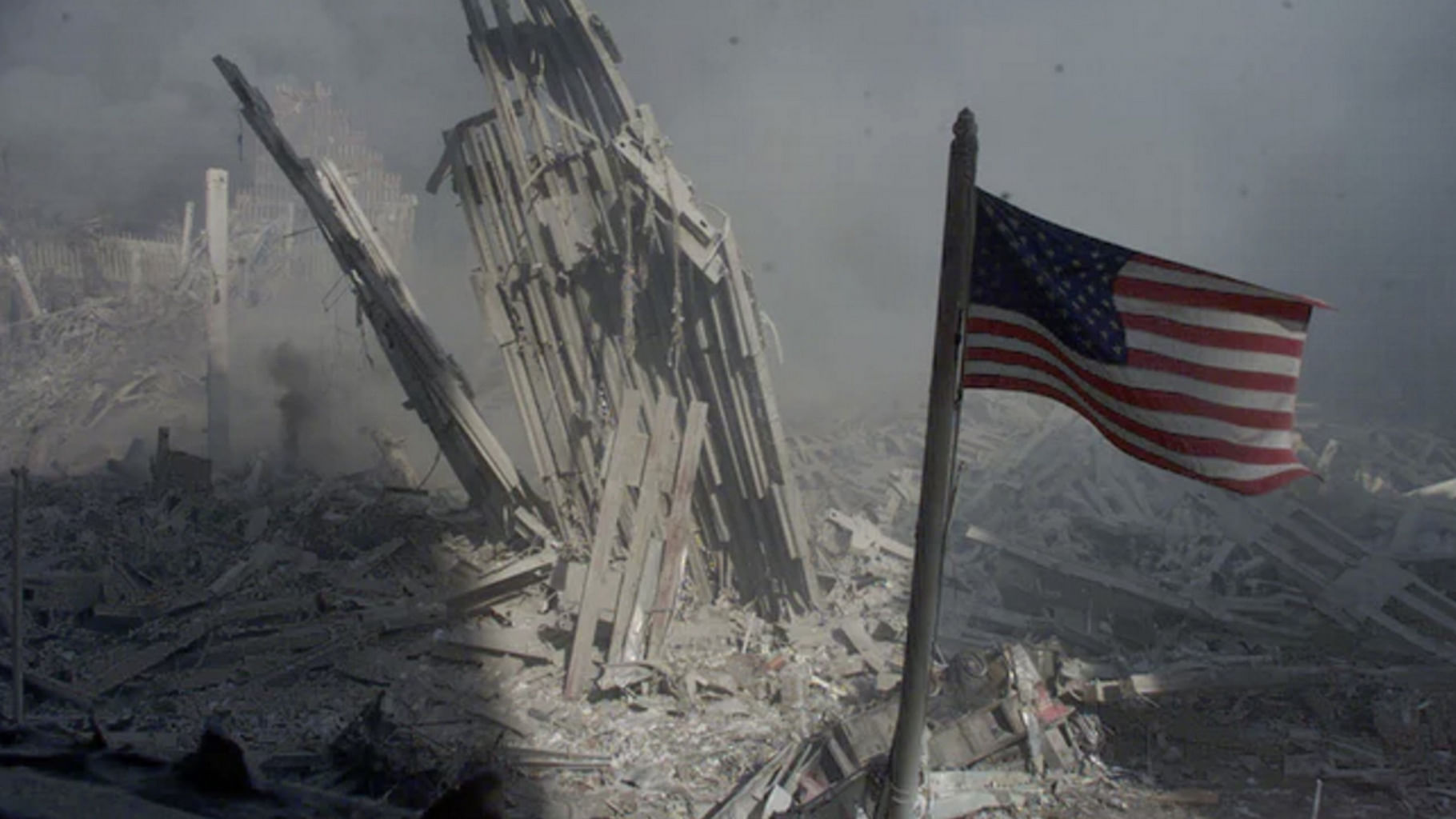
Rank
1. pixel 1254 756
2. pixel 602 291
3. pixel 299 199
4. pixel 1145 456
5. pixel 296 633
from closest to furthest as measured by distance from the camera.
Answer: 1. pixel 1145 456
2. pixel 1254 756
3. pixel 296 633
4. pixel 602 291
5. pixel 299 199

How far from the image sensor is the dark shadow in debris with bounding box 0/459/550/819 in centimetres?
630

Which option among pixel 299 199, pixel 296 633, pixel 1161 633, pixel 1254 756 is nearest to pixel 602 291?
pixel 296 633

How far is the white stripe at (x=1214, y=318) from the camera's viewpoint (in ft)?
9.14

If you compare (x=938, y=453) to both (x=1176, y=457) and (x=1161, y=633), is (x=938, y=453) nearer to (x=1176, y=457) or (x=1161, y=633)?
(x=1176, y=457)

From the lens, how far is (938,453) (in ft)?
8.70

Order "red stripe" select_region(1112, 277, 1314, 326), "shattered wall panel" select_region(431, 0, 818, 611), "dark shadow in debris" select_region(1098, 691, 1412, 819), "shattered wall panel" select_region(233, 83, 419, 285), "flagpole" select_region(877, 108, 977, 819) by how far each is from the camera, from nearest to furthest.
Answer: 1. "flagpole" select_region(877, 108, 977, 819)
2. "red stripe" select_region(1112, 277, 1314, 326)
3. "dark shadow in debris" select_region(1098, 691, 1412, 819)
4. "shattered wall panel" select_region(431, 0, 818, 611)
5. "shattered wall panel" select_region(233, 83, 419, 285)

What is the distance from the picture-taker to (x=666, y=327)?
9.27m

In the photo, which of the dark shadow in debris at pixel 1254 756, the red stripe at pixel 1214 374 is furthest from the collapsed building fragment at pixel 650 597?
the red stripe at pixel 1214 374

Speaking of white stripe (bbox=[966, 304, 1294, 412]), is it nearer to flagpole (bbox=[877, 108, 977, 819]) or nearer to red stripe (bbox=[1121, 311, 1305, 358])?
red stripe (bbox=[1121, 311, 1305, 358])

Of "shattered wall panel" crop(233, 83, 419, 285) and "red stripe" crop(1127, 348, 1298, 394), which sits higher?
"shattered wall panel" crop(233, 83, 419, 285)

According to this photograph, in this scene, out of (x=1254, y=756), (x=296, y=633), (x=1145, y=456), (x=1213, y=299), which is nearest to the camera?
(x=1213, y=299)

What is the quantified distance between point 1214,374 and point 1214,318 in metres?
0.16

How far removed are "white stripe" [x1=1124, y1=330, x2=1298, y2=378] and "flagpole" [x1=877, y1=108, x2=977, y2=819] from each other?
0.54 meters

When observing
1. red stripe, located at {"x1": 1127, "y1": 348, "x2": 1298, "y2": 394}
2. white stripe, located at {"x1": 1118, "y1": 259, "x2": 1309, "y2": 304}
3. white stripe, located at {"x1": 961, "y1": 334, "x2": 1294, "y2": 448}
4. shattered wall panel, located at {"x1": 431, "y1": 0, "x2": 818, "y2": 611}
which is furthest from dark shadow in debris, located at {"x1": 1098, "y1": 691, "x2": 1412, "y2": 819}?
white stripe, located at {"x1": 1118, "y1": 259, "x2": 1309, "y2": 304}
